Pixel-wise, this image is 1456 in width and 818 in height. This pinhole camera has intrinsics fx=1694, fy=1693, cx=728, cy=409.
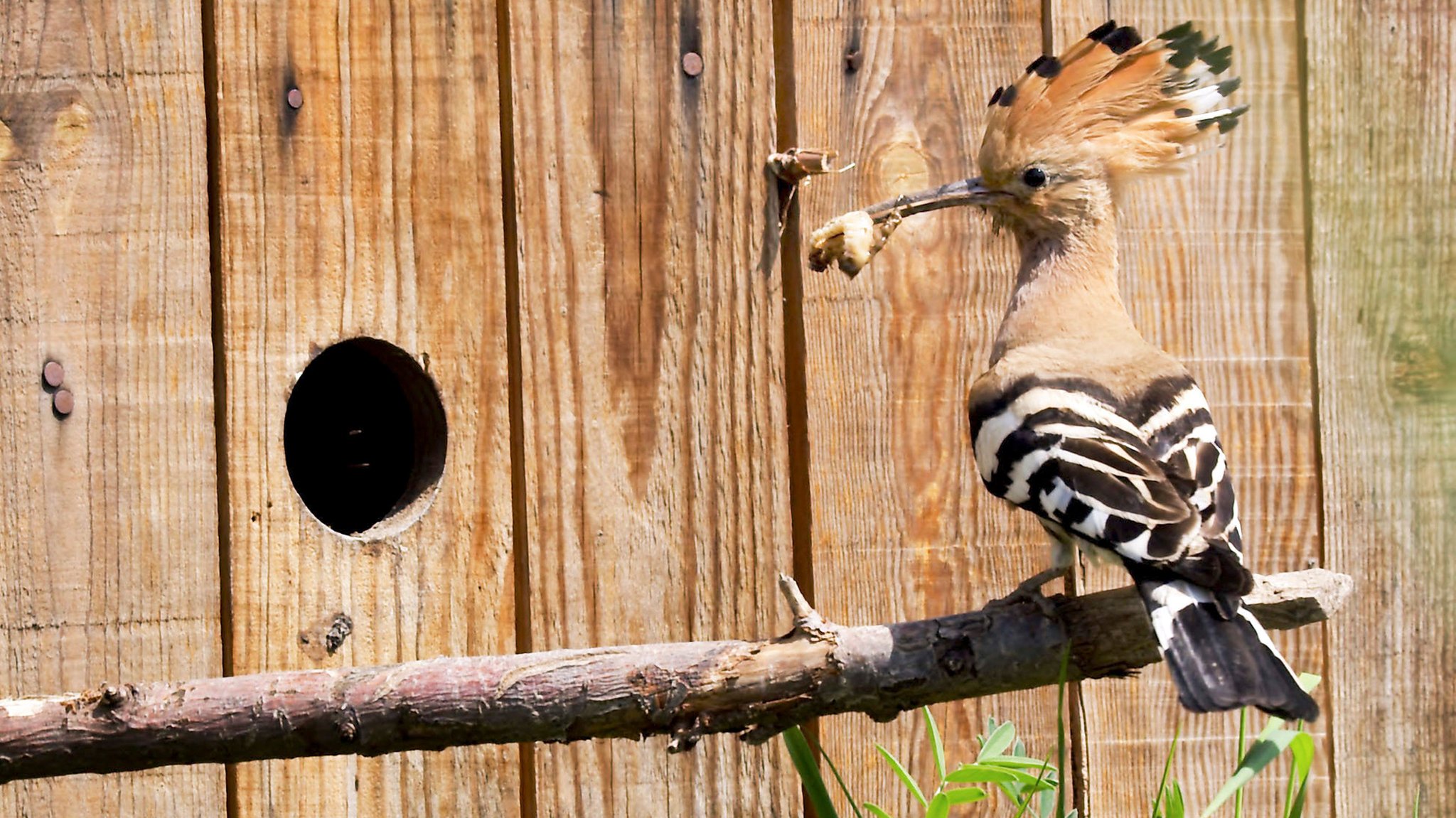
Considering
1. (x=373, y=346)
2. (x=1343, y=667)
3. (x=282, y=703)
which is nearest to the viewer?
(x=282, y=703)

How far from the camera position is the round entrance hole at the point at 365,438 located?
2963mm

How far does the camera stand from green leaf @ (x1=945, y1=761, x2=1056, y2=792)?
8.08ft

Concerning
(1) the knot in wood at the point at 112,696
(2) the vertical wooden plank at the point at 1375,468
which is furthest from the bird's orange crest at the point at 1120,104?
(1) the knot in wood at the point at 112,696

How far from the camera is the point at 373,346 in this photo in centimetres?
295

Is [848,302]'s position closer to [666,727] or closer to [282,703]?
[666,727]

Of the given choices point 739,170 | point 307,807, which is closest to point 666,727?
point 307,807

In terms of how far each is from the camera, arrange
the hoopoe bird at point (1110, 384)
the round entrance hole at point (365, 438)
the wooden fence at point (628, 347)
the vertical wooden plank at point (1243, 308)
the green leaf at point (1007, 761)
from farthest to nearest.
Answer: the vertical wooden plank at point (1243, 308), the round entrance hole at point (365, 438), the wooden fence at point (628, 347), the green leaf at point (1007, 761), the hoopoe bird at point (1110, 384)

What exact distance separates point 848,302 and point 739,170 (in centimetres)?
31

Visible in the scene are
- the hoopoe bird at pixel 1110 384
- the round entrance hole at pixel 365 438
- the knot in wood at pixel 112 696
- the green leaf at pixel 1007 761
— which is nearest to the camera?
the knot in wood at pixel 112 696

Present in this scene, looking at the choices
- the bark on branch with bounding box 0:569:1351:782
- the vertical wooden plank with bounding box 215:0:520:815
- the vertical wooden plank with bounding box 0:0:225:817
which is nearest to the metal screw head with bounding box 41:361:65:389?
the vertical wooden plank with bounding box 0:0:225:817

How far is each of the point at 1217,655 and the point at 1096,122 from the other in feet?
4.08

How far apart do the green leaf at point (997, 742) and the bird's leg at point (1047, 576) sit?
198 millimetres

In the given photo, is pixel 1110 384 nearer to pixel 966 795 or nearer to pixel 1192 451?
pixel 1192 451

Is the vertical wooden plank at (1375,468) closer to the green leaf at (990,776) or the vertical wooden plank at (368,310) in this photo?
the green leaf at (990,776)
